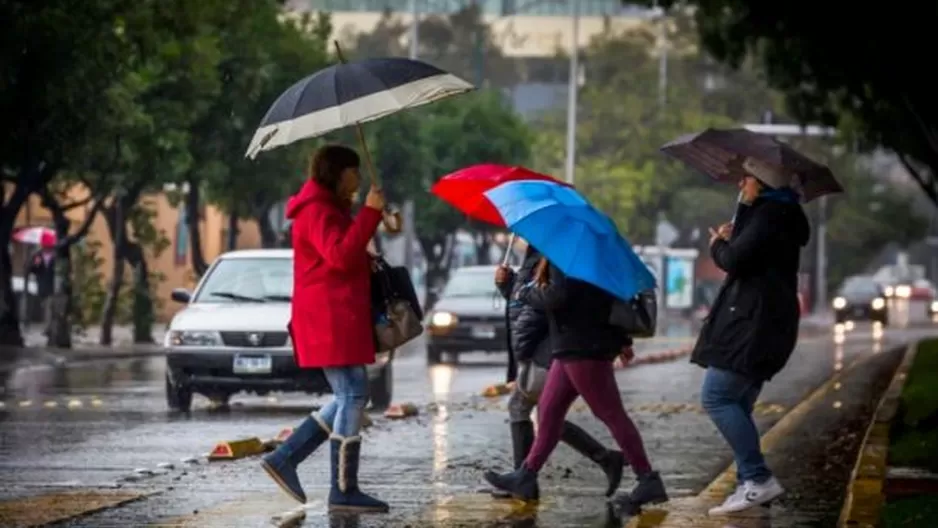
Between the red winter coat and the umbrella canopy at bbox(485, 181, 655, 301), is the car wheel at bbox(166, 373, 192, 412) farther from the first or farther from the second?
the red winter coat

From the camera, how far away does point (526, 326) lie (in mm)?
14102

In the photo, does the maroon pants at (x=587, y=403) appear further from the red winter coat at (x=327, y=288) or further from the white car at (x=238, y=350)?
the white car at (x=238, y=350)

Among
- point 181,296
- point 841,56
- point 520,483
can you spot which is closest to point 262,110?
point 841,56

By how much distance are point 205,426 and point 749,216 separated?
28.5ft

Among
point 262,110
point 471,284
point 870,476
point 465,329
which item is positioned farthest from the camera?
point 262,110

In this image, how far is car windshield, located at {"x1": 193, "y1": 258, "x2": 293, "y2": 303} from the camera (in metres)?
24.0

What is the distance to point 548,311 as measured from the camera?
13570mm

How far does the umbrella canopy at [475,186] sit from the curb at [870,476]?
240 cm

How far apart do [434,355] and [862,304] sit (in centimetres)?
3657

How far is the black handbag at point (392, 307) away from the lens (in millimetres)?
13133

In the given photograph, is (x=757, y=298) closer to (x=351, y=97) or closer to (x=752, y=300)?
(x=752, y=300)

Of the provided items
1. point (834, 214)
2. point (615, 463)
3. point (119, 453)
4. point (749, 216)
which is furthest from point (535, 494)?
point (834, 214)

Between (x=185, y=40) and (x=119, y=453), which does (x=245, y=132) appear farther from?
(x=119, y=453)

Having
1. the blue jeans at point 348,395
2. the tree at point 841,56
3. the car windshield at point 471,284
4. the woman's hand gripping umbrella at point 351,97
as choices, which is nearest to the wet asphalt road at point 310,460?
the blue jeans at point 348,395
